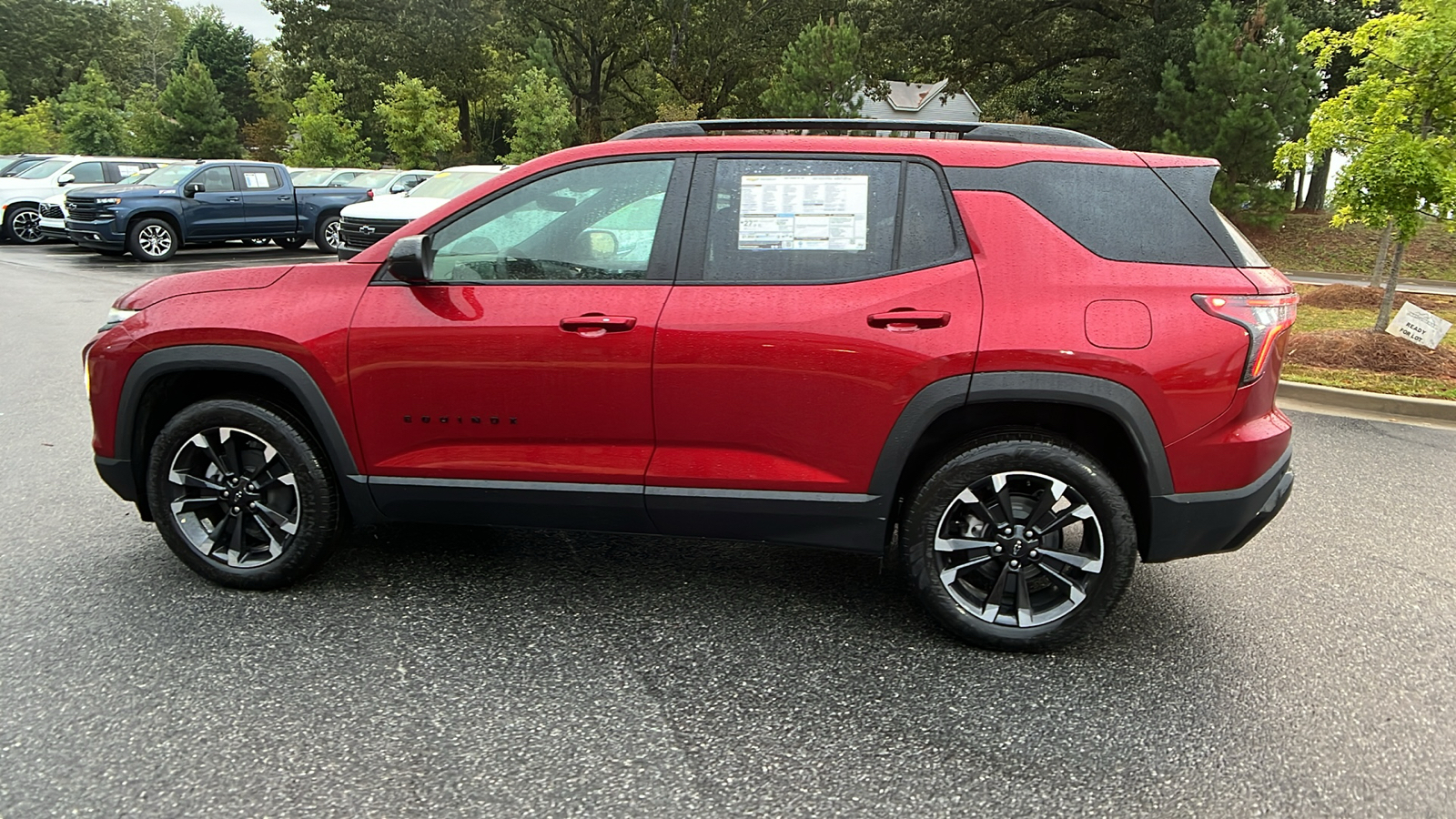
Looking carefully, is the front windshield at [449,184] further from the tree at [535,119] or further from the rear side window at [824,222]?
the tree at [535,119]

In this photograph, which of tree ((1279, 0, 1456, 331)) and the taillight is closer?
the taillight

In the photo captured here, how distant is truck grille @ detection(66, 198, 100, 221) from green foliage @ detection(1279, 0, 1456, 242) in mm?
18227

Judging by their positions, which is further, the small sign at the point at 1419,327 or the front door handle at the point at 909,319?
the small sign at the point at 1419,327

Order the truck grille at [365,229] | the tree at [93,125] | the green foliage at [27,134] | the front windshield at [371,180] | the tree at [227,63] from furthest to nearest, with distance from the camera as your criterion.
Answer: the tree at [227,63], the tree at [93,125], the green foliage at [27,134], the front windshield at [371,180], the truck grille at [365,229]

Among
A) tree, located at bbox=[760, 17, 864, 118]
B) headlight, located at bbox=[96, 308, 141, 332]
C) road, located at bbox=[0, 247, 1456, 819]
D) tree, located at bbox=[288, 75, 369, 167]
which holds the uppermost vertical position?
tree, located at bbox=[760, 17, 864, 118]

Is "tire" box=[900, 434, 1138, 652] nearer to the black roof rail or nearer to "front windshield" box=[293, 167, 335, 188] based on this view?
the black roof rail

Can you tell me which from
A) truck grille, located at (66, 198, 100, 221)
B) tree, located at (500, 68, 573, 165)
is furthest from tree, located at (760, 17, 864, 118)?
truck grille, located at (66, 198, 100, 221)

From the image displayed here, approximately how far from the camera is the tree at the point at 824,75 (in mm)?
26625

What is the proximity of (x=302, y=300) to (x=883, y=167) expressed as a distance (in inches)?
84.7

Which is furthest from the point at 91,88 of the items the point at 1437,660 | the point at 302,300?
the point at 1437,660

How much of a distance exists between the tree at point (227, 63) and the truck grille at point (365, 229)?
201ft

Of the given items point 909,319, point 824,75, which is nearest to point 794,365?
point 909,319

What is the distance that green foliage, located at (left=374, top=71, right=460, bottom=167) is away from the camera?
101ft

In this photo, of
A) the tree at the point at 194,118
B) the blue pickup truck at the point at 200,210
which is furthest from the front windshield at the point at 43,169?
the tree at the point at 194,118
